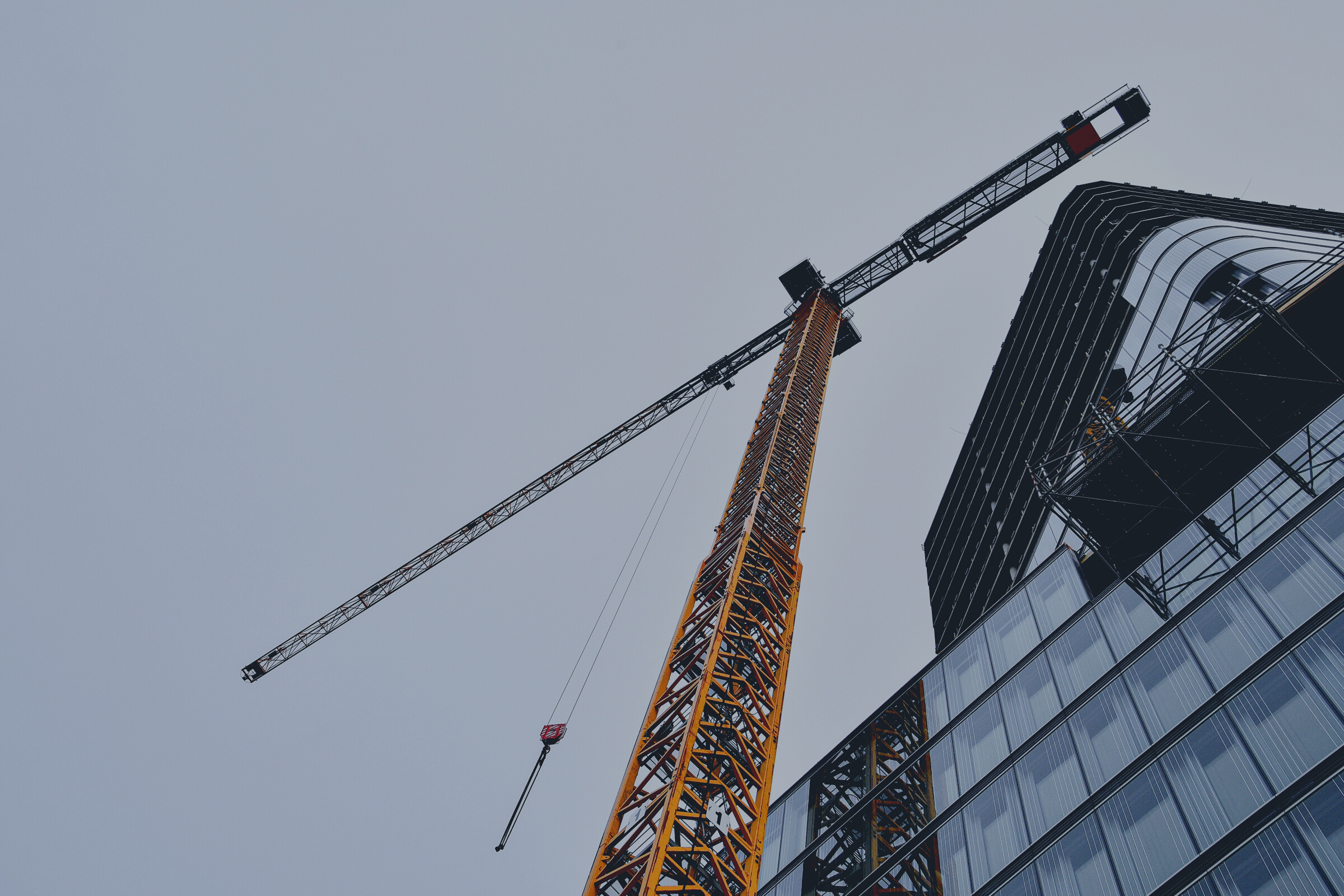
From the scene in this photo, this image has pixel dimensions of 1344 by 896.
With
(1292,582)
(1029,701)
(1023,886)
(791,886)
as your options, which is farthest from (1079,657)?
(791,886)

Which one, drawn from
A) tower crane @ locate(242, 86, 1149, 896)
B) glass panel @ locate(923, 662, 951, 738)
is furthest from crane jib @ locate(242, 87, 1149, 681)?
glass panel @ locate(923, 662, 951, 738)

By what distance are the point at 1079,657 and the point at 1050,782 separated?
15.1 feet

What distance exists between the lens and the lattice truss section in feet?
92.0

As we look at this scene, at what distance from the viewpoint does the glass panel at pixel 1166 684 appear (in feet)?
67.8

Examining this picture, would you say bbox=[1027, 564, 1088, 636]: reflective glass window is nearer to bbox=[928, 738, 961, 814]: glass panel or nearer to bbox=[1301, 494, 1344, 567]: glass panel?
bbox=[928, 738, 961, 814]: glass panel

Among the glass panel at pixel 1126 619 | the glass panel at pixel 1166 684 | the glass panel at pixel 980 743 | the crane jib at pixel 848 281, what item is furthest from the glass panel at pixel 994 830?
the crane jib at pixel 848 281

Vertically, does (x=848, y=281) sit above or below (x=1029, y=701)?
above

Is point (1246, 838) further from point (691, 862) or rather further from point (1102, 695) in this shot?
point (691, 862)

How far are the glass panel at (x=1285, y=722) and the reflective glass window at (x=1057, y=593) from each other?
30.2 feet

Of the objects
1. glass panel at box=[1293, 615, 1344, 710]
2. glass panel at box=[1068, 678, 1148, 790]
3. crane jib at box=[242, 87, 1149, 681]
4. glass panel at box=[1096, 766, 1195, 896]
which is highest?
crane jib at box=[242, 87, 1149, 681]

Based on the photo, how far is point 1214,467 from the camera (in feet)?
83.0

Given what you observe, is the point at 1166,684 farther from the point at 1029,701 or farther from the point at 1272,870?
the point at 1272,870

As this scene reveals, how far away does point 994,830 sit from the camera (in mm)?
23672

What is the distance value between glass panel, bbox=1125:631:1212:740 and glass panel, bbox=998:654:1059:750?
9.96 feet
